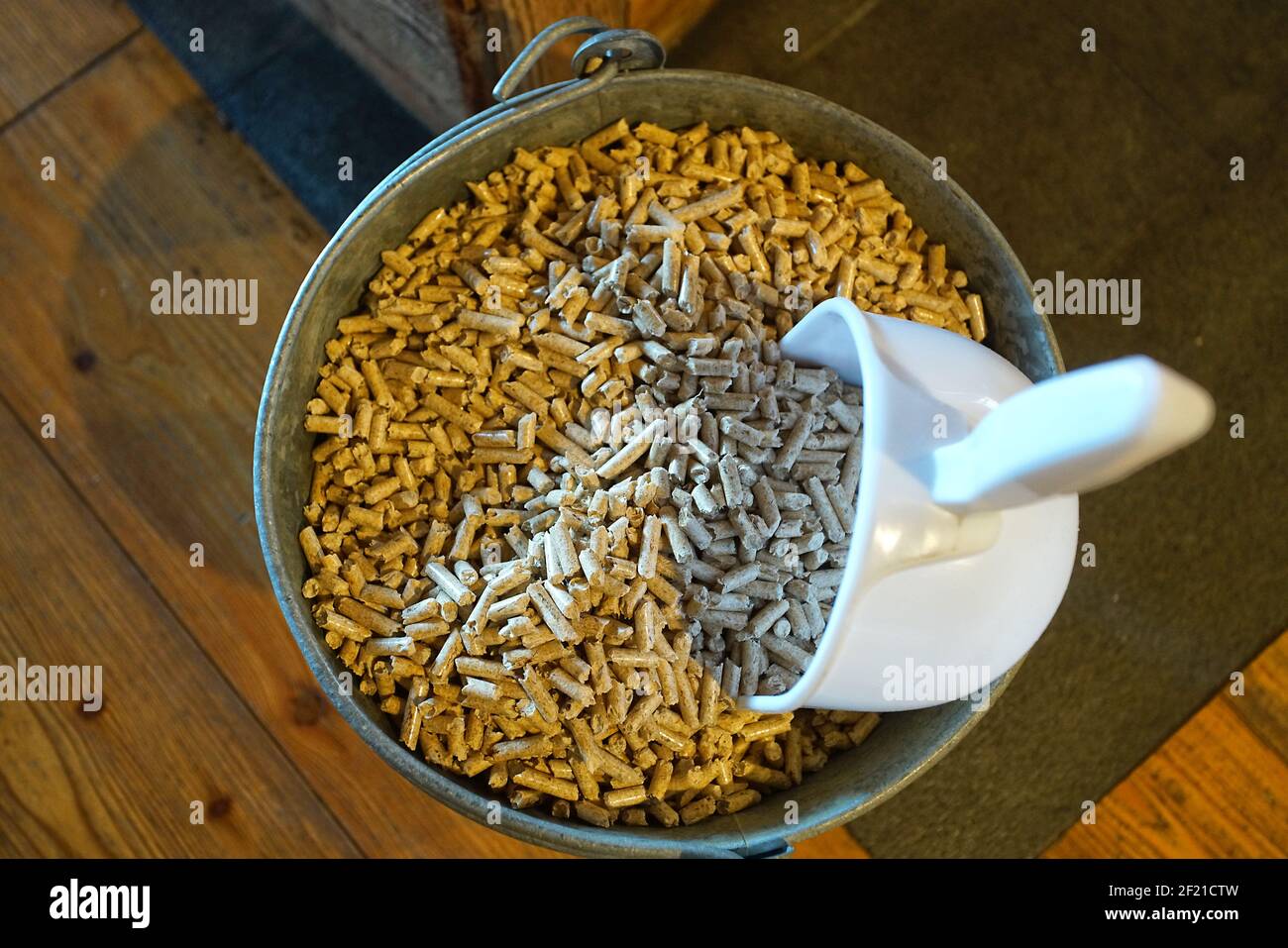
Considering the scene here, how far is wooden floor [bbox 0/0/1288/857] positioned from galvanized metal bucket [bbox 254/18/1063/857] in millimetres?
350

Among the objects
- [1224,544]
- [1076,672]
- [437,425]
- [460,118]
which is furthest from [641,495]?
[1224,544]

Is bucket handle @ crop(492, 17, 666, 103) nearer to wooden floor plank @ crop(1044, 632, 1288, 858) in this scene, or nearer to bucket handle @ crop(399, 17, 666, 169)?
bucket handle @ crop(399, 17, 666, 169)

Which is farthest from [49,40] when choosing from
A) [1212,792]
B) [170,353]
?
[1212,792]

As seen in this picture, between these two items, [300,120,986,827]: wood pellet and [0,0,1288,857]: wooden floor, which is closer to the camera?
[300,120,986,827]: wood pellet

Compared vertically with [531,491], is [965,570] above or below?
below

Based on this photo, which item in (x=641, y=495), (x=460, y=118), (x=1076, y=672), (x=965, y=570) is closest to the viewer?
(x=965, y=570)

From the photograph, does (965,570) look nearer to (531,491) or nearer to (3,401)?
(531,491)

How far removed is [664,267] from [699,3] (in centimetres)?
58

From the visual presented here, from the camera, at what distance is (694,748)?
1.02 meters

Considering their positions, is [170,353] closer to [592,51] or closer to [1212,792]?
[592,51]

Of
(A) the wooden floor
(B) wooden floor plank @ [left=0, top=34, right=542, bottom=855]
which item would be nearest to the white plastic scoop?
(A) the wooden floor

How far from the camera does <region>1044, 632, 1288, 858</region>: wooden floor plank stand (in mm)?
1357

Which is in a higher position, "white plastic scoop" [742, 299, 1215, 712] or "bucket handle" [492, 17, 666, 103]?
"bucket handle" [492, 17, 666, 103]
